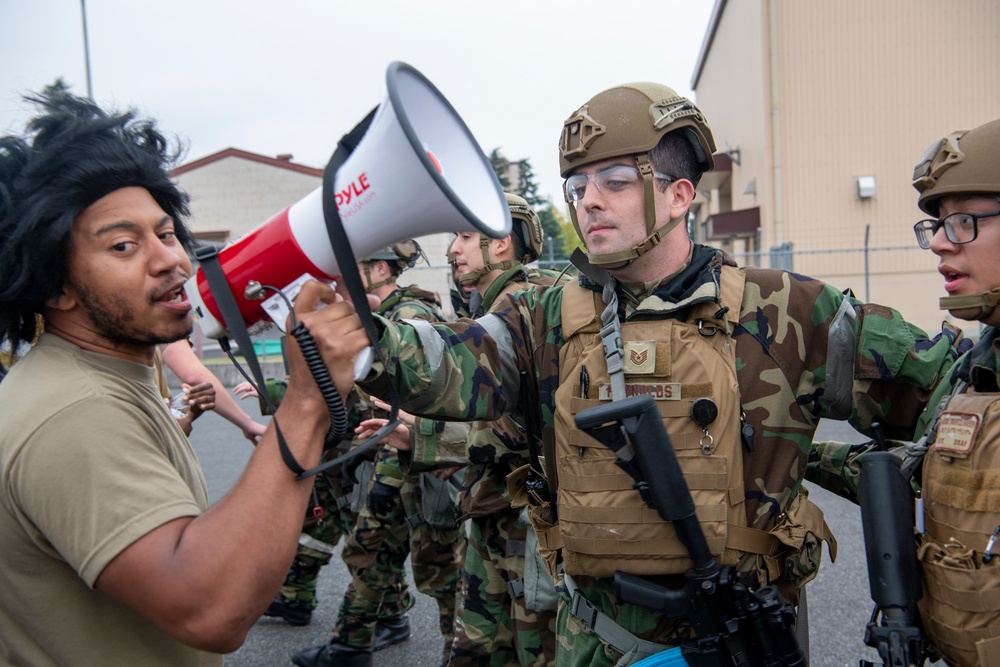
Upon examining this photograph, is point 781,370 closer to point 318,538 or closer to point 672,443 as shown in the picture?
point 672,443

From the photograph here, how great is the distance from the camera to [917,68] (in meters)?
17.0

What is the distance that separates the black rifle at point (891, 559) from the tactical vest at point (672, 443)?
0.32 metres

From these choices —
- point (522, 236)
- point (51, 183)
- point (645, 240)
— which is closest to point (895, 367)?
point (645, 240)

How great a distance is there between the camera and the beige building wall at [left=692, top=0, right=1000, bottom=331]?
658 inches

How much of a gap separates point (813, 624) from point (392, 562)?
233 cm

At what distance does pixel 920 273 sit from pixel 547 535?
14.8m

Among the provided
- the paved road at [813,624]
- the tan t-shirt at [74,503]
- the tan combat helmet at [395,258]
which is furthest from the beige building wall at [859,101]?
the tan t-shirt at [74,503]

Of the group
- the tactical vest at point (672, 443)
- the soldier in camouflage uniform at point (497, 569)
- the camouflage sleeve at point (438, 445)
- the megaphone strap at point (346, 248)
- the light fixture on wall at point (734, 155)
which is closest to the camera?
the megaphone strap at point (346, 248)

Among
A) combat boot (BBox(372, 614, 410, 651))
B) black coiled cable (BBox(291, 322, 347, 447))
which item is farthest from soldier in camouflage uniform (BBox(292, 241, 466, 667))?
black coiled cable (BBox(291, 322, 347, 447))

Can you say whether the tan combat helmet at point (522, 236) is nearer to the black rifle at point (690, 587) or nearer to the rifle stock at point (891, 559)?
the black rifle at point (690, 587)

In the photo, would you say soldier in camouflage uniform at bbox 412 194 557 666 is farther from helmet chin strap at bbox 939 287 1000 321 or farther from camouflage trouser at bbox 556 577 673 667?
helmet chin strap at bbox 939 287 1000 321

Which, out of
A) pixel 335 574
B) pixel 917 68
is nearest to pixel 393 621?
pixel 335 574

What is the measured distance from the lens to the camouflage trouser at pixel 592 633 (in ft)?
7.33

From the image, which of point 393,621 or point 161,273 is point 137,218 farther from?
point 393,621
